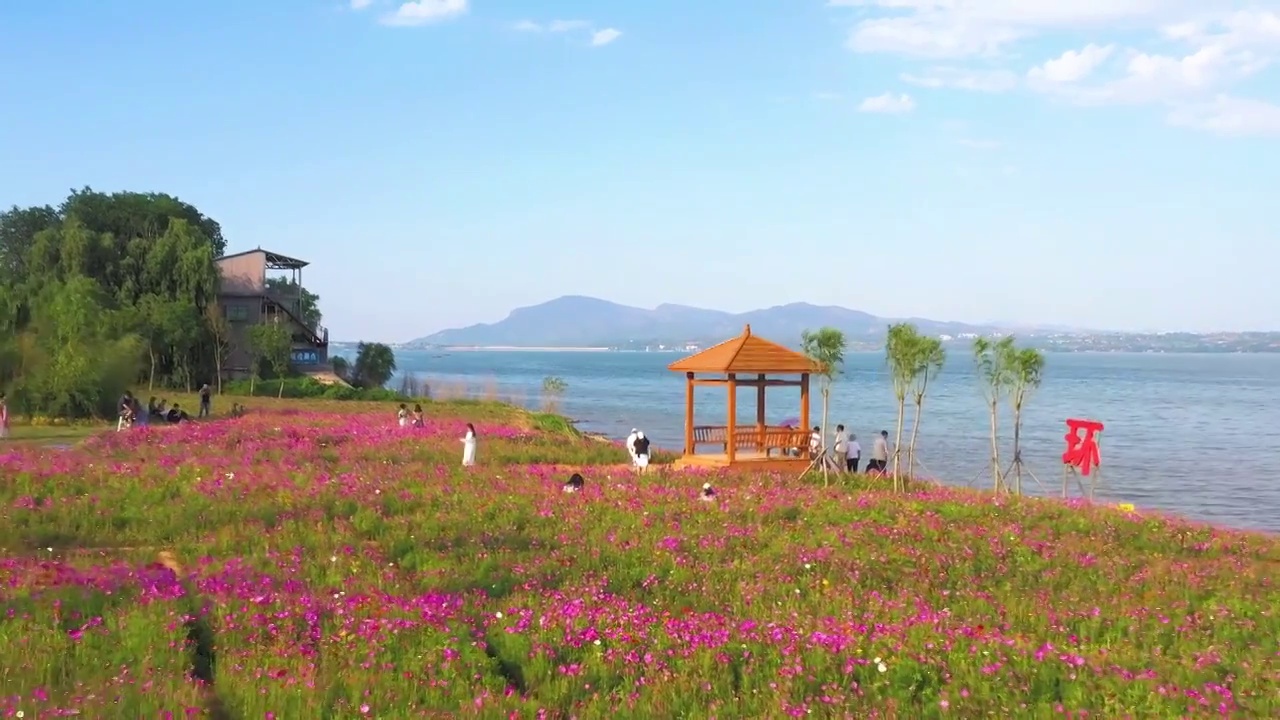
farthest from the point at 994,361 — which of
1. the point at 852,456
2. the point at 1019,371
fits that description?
the point at 852,456

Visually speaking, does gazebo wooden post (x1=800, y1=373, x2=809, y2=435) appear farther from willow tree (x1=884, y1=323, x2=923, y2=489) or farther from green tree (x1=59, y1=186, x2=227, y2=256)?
green tree (x1=59, y1=186, x2=227, y2=256)

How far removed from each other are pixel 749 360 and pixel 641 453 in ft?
12.0

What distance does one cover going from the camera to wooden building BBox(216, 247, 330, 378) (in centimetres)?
6444

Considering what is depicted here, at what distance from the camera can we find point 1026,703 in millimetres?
8141

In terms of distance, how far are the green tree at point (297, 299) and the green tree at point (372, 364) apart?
4139 mm

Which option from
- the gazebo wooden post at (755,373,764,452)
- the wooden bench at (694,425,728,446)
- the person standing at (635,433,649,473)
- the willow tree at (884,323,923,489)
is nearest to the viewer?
the person standing at (635,433,649,473)

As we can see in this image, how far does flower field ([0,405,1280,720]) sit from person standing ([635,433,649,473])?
321cm

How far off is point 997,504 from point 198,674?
13.7m

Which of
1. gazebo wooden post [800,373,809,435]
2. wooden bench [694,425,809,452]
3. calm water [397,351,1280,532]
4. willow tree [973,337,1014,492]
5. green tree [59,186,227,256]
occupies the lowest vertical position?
calm water [397,351,1280,532]

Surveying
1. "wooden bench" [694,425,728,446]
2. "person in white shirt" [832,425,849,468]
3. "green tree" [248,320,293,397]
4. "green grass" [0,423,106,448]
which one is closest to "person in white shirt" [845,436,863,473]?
"person in white shirt" [832,425,849,468]

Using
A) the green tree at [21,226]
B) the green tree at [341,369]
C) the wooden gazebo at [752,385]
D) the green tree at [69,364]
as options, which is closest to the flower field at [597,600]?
the wooden gazebo at [752,385]

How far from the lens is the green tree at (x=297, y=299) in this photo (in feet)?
233

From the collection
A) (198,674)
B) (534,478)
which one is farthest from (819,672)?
(534,478)

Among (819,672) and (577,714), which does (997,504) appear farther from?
(577,714)
